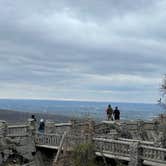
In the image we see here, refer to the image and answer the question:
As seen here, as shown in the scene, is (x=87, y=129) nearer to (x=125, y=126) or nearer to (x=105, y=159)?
(x=105, y=159)

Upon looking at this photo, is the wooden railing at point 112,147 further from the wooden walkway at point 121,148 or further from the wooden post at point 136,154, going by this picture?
the wooden post at point 136,154

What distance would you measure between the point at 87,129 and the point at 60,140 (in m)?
2.60

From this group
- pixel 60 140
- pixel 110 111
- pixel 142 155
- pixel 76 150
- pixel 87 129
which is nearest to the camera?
pixel 142 155

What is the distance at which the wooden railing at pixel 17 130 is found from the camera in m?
30.2

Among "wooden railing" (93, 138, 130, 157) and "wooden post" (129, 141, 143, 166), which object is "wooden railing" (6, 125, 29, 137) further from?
"wooden post" (129, 141, 143, 166)

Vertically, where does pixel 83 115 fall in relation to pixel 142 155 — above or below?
above

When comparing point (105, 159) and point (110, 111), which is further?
point (110, 111)

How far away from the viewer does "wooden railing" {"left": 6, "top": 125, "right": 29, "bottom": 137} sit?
30163mm

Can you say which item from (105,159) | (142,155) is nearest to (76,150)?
(105,159)

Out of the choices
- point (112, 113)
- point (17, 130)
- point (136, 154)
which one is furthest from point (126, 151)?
point (112, 113)

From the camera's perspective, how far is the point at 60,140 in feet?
92.5

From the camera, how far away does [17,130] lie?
1201 inches

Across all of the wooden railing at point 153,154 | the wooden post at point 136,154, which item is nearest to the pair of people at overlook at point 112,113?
the wooden post at point 136,154

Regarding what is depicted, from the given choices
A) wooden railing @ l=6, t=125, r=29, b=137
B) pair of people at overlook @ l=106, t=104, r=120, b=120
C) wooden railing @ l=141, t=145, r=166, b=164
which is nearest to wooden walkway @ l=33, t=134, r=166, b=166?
wooden railing @ l=141, t=145, r=166, b=164
